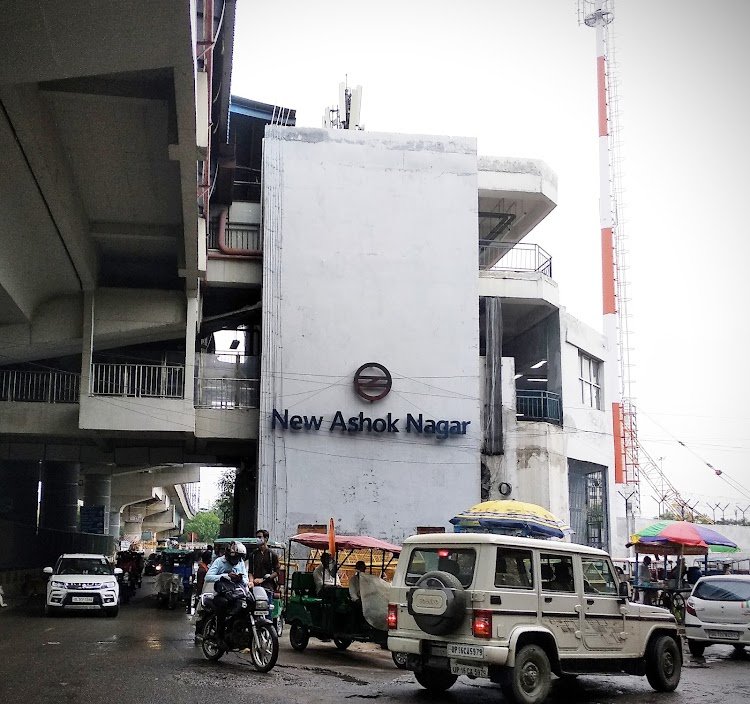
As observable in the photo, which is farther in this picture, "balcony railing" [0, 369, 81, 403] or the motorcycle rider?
"balcony railing" [0, 369, 81, 403]

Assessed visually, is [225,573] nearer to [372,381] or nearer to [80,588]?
[80,588]

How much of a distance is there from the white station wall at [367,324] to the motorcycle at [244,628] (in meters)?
14.5

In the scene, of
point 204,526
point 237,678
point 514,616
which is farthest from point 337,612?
point 204,526

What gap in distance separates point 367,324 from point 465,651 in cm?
1964

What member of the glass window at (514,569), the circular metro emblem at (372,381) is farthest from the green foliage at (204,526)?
the glass window at (514,569)

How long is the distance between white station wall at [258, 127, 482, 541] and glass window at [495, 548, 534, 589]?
1782 centimetres

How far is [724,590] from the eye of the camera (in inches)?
668

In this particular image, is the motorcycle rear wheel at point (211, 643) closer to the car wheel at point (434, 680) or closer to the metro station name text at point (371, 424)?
the car wheel at point (434, 680)

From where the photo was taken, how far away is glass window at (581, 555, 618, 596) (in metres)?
11.1

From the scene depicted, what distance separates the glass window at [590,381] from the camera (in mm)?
34250

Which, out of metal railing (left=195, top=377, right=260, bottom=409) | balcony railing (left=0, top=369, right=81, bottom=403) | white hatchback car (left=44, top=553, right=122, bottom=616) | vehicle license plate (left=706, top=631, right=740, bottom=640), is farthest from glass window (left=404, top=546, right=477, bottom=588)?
balcony railing (left=0, top=369, right=81, bottom=403)

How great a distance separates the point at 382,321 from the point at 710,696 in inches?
738

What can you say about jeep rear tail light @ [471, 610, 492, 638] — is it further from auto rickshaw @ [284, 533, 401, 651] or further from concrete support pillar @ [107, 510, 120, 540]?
concrete support pillar @ [107, 510, 120, 540]

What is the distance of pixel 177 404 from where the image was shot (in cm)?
2730
